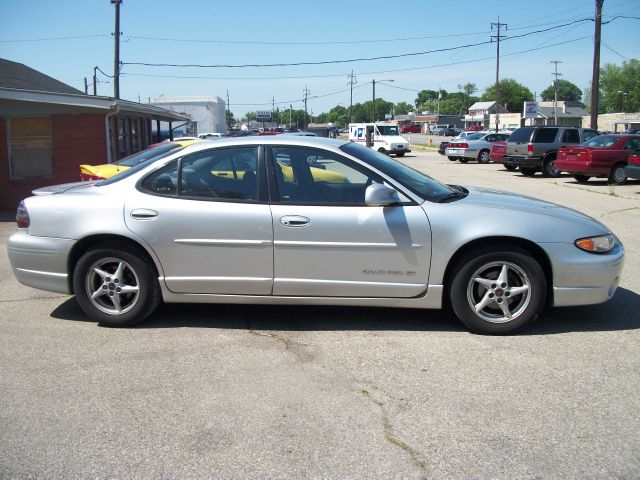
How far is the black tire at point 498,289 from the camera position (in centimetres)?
490

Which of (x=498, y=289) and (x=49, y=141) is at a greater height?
(x=49, y=141)

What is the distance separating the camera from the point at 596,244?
5004 millimetres

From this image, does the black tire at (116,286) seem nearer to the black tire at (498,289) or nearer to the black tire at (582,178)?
the black tire at (498,289)

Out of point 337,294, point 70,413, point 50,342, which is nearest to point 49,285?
point 50,342

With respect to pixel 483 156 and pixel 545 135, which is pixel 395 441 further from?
pixel 483 156

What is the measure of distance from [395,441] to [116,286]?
9.42 feet

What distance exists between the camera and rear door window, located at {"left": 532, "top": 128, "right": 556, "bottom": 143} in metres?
22.4

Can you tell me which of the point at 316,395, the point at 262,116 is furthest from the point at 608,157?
the point at 262,116

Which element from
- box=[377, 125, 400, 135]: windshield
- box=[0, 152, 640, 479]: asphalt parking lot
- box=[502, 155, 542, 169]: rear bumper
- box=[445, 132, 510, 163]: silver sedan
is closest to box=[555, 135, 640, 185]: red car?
box=[502, 155, 542, 169]: rear bumper

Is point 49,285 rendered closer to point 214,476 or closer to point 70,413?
point 70,413

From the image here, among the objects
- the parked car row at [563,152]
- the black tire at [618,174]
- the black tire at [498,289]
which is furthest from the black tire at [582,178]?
the black tire at [498,289]

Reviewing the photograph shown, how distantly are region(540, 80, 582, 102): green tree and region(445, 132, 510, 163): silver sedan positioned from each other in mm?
151059

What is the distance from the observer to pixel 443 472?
3119mm

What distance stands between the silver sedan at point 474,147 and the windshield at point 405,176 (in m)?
27.3
